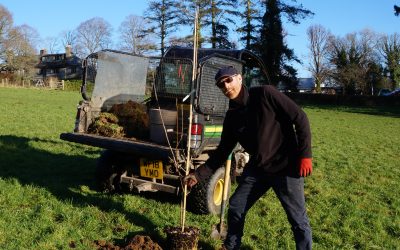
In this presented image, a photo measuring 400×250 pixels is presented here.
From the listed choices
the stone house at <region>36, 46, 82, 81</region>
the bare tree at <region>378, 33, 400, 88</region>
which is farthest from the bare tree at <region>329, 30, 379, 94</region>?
the stone house at <region>36, 46, 82, 81</region>

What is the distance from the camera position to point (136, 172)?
6.44 meters

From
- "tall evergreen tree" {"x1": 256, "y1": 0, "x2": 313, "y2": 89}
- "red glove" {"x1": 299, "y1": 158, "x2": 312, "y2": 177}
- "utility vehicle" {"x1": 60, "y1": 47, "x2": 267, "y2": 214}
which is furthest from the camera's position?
"tall evergreen tree" {"x1": 256, "y1": 0, "x2": 313, "y2": 89}

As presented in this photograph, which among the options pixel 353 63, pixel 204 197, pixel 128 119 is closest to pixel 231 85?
pixel 204 197

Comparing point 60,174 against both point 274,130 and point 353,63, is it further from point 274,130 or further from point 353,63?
point 353,63

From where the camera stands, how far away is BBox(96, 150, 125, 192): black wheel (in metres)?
6.71

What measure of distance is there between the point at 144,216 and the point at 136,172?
2.88 feet

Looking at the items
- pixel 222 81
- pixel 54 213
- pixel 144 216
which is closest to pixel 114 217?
pixel 144 216

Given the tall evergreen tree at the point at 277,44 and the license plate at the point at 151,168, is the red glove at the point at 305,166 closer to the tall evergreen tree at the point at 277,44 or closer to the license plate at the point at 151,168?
the license plate at the point at 151,168

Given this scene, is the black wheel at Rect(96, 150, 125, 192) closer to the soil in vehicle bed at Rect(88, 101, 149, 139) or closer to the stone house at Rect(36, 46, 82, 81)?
the soil in vehicle bed at Rect(88, 101, 149, 139)

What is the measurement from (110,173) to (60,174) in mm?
1707

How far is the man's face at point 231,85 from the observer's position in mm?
3889

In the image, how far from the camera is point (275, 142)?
3.92 meters

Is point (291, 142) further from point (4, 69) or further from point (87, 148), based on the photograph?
point (4, 69)

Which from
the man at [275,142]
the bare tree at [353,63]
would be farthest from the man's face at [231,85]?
the bare tree at [353,63]
